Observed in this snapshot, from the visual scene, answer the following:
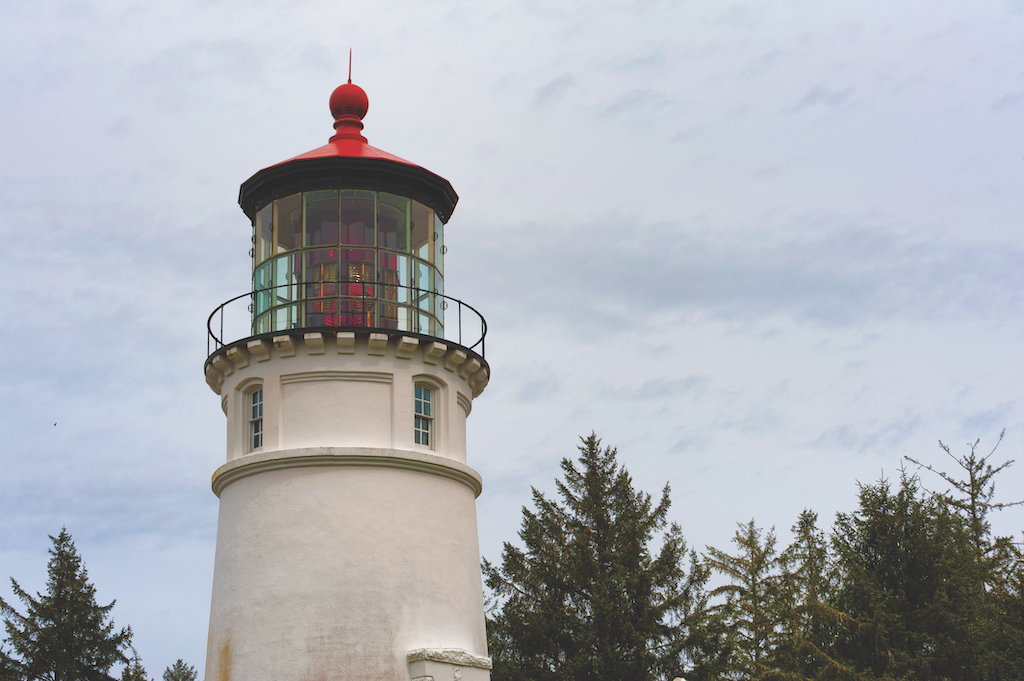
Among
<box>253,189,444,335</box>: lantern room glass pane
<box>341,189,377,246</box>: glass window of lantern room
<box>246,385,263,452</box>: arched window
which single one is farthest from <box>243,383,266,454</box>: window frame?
<box>341,189,377,246</box>: glass window of lantern room

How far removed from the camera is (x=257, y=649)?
737 inches

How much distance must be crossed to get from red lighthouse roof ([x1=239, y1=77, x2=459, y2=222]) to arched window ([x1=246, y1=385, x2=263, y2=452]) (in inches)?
136

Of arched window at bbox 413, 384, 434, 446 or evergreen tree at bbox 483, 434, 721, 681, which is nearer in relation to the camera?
arched window at bbox 413, 384, 434, 446

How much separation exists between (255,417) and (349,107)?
620cm

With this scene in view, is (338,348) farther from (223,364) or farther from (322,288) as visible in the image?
(223,364)

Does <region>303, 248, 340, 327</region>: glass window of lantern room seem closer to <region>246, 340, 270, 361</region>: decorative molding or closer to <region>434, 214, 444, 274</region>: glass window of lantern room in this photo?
<region>246, 340, 270, 361</region>: decorative molding

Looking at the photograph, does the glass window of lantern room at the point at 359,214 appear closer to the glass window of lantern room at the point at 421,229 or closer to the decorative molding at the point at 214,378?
the glass window of lantern room at the point at 421,229

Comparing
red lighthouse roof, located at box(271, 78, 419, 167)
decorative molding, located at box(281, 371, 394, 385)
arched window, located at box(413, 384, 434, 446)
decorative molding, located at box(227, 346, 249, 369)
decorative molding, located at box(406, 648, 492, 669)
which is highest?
red lighthouse roof, located at box(271, 78, 419, 167)

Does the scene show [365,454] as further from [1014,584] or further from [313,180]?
[1014,584]

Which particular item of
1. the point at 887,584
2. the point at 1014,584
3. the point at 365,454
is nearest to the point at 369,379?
the point at 365,454

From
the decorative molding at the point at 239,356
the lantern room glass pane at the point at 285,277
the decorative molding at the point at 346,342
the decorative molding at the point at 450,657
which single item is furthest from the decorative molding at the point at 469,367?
the decorative molding at the point at 450,657

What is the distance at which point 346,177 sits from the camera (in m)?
20.9

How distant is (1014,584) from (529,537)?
1297cm

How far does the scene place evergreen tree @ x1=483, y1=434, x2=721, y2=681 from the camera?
2720 centimetres
